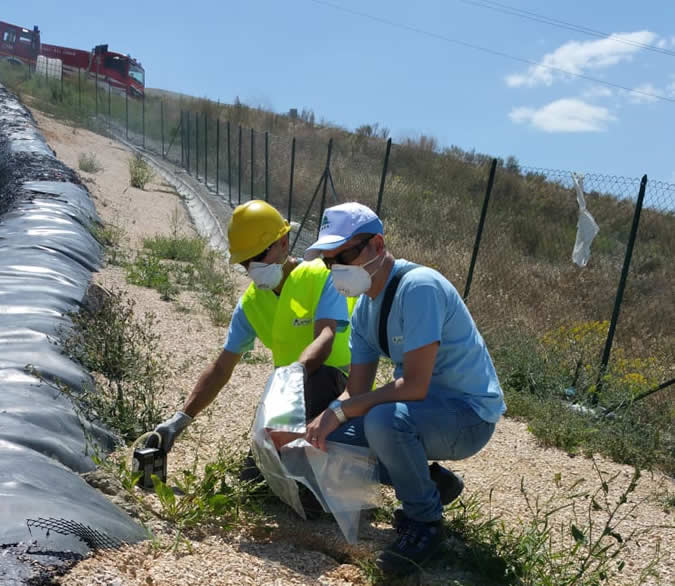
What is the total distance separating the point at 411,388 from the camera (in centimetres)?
274

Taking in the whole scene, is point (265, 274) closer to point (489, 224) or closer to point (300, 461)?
point (300, 461)

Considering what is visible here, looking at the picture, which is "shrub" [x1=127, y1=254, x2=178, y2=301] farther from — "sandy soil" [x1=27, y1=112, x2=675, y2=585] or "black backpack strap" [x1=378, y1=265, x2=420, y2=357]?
"black backpack strap" [x1=378, y1=265, x2=420, y2=357]

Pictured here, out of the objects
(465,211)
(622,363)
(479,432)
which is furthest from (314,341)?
(465,211)

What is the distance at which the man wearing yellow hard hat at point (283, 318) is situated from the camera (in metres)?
3.41

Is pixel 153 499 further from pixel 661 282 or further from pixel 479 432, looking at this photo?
pixel 661 282

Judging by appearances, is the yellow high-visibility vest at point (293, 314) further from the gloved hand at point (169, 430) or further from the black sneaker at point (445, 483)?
the black sneaker at point (445, 483)

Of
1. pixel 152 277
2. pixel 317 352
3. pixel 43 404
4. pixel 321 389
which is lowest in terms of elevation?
pixel 152 277

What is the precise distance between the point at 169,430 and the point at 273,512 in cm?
61

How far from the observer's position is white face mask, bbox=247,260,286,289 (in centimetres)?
351

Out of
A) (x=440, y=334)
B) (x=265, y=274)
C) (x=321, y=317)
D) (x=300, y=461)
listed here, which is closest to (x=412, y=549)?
(x=300, y=461)

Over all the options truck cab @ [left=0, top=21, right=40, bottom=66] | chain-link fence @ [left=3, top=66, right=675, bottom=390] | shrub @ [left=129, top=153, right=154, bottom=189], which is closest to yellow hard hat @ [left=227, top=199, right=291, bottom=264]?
chain-link fence @ [left=3, top=66, right=675, bottom=390]

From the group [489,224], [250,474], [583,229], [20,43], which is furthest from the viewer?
[20,43]

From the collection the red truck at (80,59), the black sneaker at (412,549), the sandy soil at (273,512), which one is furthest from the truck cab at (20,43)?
the black sneaker at (412,549)

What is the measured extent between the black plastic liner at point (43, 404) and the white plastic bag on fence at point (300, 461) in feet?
1.85
